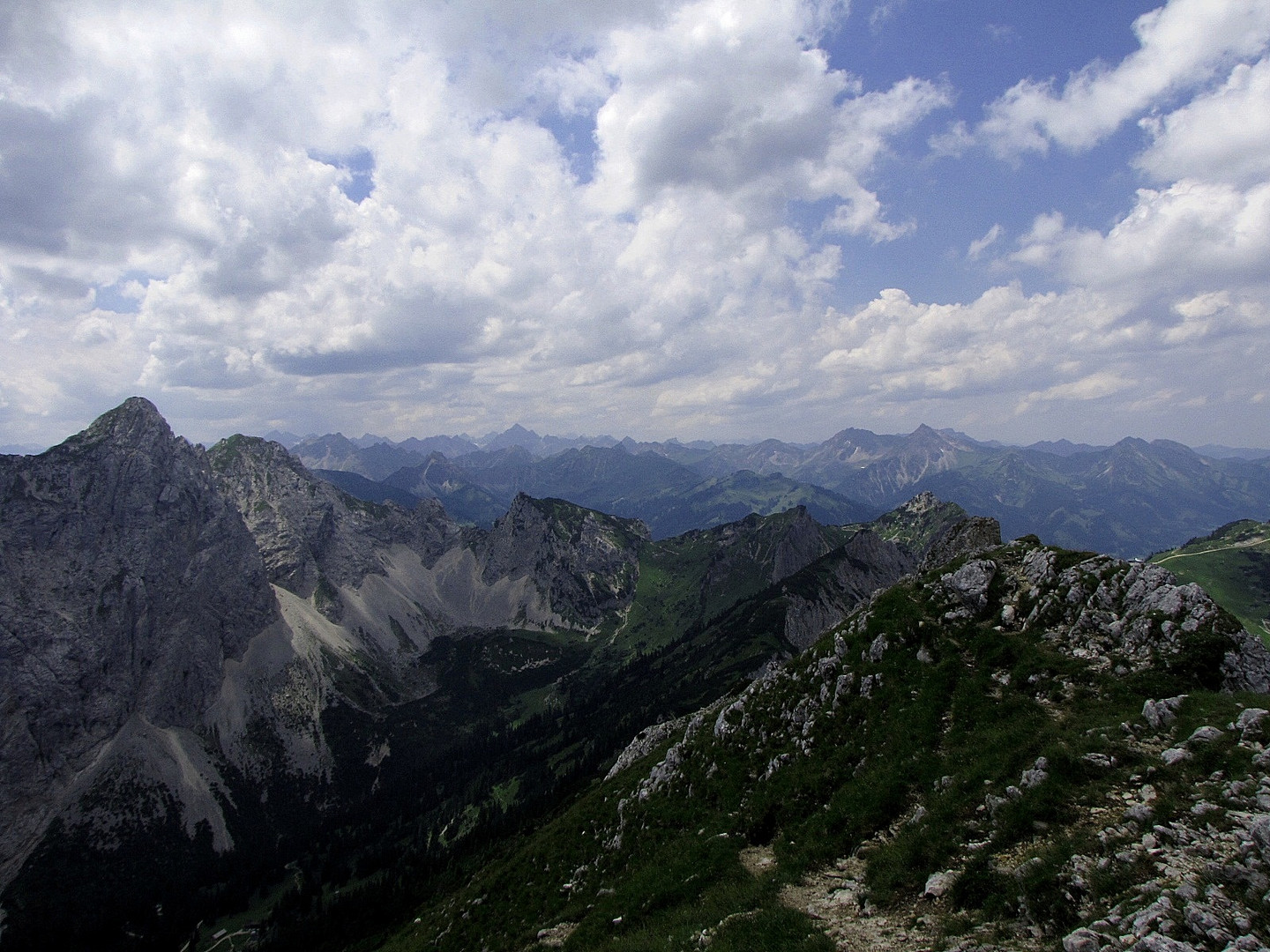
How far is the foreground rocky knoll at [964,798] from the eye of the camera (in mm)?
16875

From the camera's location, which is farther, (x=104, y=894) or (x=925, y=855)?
(x=104, y=894)

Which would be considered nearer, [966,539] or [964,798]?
[964,798]

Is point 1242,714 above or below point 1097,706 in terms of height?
above

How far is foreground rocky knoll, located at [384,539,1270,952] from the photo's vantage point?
1688cm

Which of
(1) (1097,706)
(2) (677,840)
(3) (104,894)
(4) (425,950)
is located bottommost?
(3) (104,894)

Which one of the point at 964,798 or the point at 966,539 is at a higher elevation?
the point at 966,539

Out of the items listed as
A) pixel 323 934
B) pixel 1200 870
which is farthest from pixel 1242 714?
pixel 323 934

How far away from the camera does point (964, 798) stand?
87.0 ft

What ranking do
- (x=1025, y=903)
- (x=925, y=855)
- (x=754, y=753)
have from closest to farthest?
(x=1025, y=903)
(x=925, y=855)
(x=754, y=753)

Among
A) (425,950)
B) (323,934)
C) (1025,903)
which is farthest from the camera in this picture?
(323,934)

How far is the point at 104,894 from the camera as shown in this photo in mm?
193875

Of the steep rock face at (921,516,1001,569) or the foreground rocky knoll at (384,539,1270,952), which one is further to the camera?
the steep rock face at (921,516,1001,569)

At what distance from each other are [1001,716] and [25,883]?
307 m

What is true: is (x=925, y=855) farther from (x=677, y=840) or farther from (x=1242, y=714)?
(x=677, y=840)
